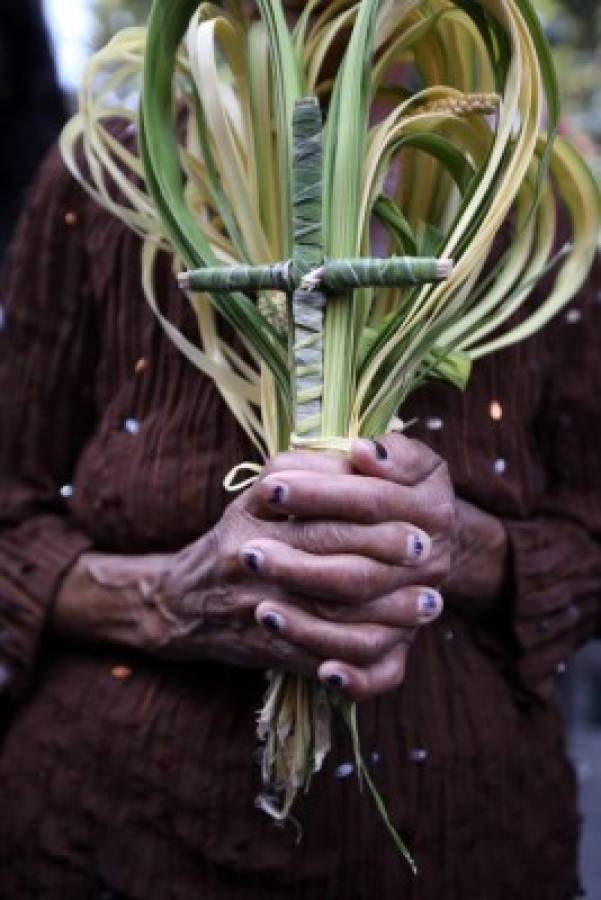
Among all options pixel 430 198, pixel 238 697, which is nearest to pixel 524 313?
pixel 430 198

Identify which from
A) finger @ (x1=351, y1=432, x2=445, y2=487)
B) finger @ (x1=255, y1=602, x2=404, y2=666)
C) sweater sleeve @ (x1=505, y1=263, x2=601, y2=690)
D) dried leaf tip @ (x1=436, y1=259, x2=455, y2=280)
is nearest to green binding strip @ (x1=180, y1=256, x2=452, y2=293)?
dried leaf tip @ (x1=436, y1=259, x2=455, y2=280)

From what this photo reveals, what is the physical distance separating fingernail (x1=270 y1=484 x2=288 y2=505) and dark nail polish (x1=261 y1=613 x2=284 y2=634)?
77 mm

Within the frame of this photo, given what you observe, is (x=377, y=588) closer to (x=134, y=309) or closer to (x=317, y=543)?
(x=317, y=543)

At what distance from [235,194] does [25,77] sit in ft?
3.59

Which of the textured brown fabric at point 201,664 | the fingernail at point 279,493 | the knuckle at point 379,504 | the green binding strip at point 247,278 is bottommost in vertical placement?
the textured brown fabric at point 201,664

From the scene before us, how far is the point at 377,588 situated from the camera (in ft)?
2.58

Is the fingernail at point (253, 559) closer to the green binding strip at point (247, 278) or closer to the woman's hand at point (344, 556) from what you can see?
the woman's hand at point (344, 556)

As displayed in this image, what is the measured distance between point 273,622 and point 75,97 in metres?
1.35

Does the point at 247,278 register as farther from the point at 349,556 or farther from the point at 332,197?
the point at 349,556

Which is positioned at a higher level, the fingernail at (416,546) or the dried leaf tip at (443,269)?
the dried leaf tip at (443,269)

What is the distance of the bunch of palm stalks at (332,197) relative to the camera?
812 mm

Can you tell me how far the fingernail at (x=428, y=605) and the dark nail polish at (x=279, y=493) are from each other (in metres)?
0.12

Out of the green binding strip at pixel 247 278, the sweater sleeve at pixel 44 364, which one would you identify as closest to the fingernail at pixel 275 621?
the green binding strip at pixel 247 278

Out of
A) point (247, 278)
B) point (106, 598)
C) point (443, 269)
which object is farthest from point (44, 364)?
point (443, 269)
